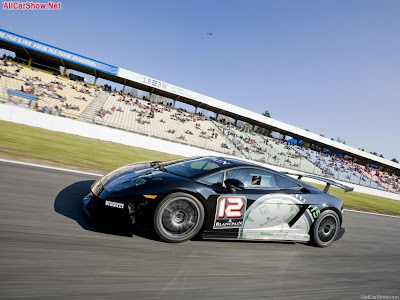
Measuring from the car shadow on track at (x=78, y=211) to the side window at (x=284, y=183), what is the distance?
85.5 inches

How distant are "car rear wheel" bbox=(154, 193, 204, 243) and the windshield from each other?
0.43 metres

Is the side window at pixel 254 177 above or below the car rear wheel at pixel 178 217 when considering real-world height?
above

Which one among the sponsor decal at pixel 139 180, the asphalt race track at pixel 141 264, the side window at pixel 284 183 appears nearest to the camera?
the asphalt race track at pixel 141 264

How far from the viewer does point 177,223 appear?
360cm

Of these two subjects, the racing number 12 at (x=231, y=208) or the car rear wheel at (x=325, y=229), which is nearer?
the racing number 12 at (x=231, y=208)

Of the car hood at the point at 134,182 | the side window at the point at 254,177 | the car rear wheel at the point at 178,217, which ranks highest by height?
the side window at the point at 254,177

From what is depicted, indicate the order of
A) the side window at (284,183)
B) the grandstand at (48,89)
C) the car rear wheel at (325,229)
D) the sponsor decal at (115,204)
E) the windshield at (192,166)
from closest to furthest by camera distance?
the sponsor decal at (115,204) → the windshield at (192,166) → the side window at (284,183) → the car rear wheel at (325,229) → the grandstand at (48,89)

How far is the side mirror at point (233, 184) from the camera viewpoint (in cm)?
366

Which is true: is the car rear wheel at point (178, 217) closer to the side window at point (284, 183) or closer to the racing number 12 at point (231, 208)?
the racing number 12 at point (231, 208)

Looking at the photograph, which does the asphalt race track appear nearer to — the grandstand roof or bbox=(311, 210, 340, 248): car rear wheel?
bbox=(311, 210, 340, 248): car rear wheel

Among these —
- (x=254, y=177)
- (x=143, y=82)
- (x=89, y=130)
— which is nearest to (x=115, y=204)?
(x=254, y=177)

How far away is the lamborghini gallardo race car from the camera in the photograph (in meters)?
3.40

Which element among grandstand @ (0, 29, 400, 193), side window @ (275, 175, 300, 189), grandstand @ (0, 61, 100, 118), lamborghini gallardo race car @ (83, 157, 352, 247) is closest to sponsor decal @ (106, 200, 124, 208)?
lamborghini gallardo race car @ (83, 157, 352, 247)

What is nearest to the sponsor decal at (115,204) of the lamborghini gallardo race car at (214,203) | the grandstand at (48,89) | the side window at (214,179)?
the lamborghini gallardo race car at (214,203)
